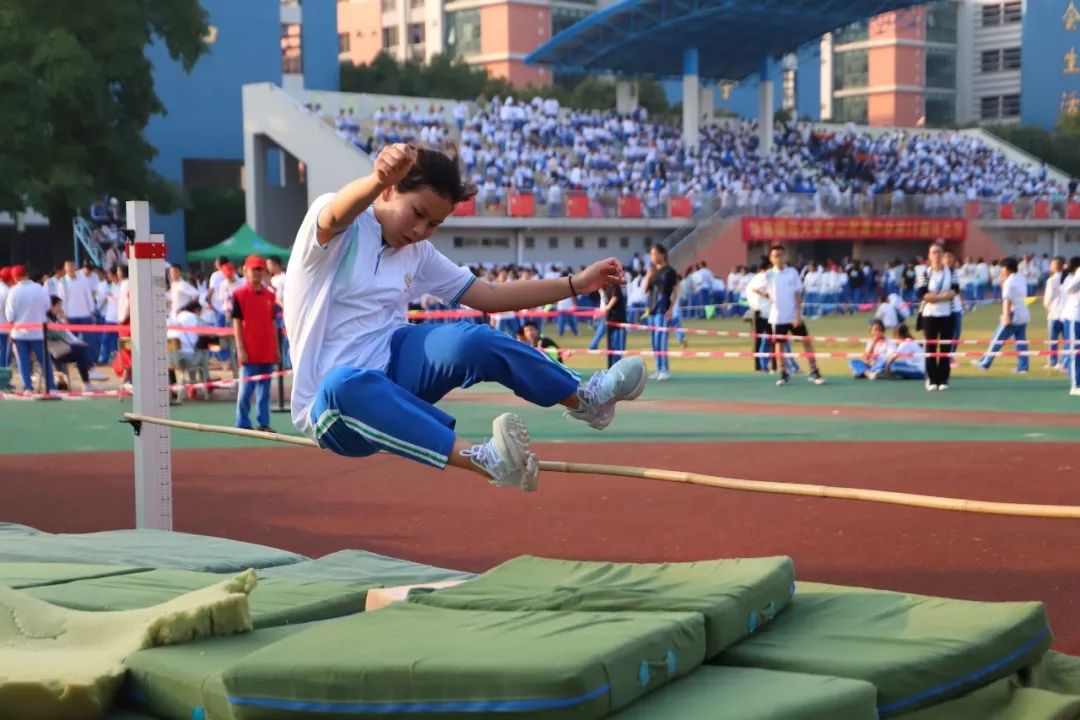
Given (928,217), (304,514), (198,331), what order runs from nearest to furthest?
(304,514)
(198,331)
(928,217)

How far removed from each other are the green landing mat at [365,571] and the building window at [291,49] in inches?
1784

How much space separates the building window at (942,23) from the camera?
76.4m

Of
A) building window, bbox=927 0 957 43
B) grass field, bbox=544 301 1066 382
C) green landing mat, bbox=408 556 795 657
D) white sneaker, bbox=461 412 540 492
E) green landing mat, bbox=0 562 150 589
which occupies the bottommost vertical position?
grass field, bbox=544 301 1066 382

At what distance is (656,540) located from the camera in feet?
25.4

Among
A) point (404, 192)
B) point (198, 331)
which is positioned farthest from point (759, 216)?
point (404, 192)

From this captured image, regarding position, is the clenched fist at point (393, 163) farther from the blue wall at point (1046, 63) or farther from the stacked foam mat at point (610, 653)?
the blue wall at point (1046, 63)

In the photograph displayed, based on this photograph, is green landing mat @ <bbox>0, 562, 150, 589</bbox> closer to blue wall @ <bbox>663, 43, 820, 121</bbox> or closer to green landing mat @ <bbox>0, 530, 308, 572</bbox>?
green landing mat @ <bbox>0, 530, 308, 572</bbox>

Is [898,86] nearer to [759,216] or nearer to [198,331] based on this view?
[759,216]

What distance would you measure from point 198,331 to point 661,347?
5929mm

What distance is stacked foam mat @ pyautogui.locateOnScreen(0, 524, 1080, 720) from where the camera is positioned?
3.61 m

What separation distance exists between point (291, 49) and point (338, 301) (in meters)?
46.5

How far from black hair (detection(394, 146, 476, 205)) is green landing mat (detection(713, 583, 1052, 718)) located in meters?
1.89

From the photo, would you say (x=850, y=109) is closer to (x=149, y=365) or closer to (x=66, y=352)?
(x=66, y=352)

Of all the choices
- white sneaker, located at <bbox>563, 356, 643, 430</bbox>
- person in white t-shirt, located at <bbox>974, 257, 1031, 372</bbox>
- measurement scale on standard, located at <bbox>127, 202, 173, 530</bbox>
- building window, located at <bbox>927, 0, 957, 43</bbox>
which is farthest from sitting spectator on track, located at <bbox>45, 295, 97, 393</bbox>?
building window, located at <bbox>927, 0, 957, 43</bbox>
